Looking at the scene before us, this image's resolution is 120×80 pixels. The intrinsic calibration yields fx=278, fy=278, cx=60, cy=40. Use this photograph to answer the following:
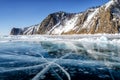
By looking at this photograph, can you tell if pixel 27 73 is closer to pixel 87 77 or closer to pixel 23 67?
pixel 23 67

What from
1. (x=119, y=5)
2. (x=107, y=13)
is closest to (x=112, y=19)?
(x=107, y=13)

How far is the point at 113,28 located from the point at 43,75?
152 metres

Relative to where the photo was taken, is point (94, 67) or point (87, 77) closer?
point (87, 77)

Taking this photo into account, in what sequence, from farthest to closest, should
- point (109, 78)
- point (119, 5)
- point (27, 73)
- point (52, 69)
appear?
point (119, 5) < point (52, 69) < point (27, 73) < point (109, 78)

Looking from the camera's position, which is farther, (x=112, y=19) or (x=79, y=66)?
(x=112, y=19)

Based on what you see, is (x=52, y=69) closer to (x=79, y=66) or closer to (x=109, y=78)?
(x=79, y=66)

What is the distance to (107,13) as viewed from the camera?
179 metres

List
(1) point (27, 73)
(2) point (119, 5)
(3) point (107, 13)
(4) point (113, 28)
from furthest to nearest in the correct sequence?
(2) point (119, 5) → (3) point (107, 13) → (4) point (113, 28) → (1) point (27, 73)

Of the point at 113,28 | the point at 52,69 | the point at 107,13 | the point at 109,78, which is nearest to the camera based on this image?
the point at 109,78

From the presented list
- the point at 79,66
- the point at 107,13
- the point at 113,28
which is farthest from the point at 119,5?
the point at 79,66

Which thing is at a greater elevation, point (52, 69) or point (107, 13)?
point (107, 13)

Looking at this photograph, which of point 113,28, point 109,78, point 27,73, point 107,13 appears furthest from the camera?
point 107,13

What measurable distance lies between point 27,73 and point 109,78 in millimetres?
4855

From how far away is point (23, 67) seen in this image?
60.6 feet
